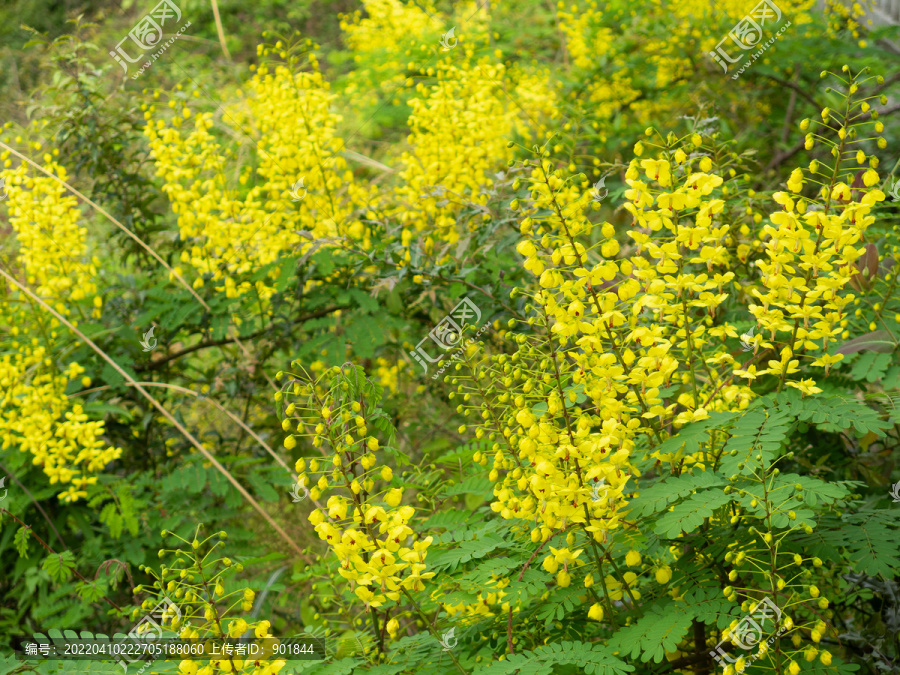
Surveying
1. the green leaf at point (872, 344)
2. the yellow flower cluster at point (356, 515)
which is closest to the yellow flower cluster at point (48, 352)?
the yellow flower cluster at point (356, 515)

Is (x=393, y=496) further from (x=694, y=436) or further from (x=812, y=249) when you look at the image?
(x=812, y=249)

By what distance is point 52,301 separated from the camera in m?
3.03

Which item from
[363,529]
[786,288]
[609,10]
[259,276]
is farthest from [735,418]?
[609,10]

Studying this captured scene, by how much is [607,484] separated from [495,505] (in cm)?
26

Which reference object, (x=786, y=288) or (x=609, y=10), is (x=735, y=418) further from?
(x=609, y=10)

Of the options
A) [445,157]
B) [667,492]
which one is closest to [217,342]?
[445,157]

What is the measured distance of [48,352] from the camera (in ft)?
9.35

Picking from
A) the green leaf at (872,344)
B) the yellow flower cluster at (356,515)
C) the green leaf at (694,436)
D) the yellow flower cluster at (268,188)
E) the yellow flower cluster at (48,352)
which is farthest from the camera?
the yellow flower cluster at (268,188)

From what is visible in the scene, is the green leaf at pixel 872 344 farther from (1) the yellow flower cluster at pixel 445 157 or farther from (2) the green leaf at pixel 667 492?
(1) the yellow flower cluster at pixel 445 157

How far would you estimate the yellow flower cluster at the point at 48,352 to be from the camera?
8.65 ft

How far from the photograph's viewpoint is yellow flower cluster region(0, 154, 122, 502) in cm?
264

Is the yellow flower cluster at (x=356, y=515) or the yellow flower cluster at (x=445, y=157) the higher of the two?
the yellow flower cluster at (x=445, y=157)

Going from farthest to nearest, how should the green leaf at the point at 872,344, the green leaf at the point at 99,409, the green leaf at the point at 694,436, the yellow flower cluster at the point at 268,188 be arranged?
the yellow flower cluster at the point at 268,188, the green leaf at the point at 99,409, the green leaf at the point at 872,344, the green leaf at the point at 694,436

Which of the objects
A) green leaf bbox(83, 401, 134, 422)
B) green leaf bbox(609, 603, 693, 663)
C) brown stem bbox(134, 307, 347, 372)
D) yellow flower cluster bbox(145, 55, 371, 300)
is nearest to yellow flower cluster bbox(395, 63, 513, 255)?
yellow flower cluster bbox(145, 55, 371, 300)
